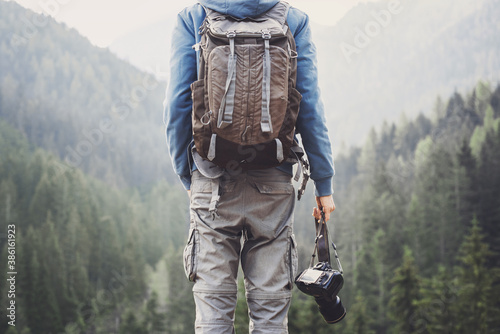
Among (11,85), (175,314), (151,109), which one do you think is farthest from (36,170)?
(151,109)

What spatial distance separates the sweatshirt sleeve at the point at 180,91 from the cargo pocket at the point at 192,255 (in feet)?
1.27

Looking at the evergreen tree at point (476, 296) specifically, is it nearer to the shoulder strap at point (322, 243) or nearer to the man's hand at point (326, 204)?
the shoulder strap at point (322, 243)

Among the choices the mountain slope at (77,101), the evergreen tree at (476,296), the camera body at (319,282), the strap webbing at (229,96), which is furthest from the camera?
the mountain slope at (77,101)

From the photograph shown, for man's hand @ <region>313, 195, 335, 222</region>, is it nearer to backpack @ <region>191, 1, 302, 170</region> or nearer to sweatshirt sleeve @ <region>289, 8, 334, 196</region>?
sweatshirt sleeve @ <region>289, 8, 334, 196</region>

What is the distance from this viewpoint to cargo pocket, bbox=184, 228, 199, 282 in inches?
100

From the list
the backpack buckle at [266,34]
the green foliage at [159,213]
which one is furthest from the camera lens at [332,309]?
the green foliage at [159,213]

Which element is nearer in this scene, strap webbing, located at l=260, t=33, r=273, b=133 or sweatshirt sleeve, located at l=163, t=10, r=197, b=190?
strap webbing, located at l=260, t=33, r=273, b=133

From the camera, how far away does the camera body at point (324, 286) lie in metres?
2.67

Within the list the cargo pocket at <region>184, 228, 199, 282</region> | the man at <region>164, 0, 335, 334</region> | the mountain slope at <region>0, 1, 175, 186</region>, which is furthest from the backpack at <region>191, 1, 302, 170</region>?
the mountain slope at <region>0, 1, 175, 186</region>

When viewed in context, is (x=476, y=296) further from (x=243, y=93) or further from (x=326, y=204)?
(x=243, y=93)

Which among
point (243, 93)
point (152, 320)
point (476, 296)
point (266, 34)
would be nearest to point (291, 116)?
point (243, 93)

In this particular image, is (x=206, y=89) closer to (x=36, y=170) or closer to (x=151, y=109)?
(x=36, y=170)

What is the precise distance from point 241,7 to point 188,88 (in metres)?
0.48

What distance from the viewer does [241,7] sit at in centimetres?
253
